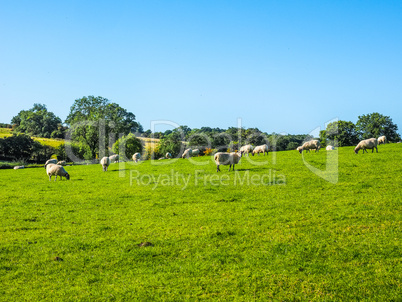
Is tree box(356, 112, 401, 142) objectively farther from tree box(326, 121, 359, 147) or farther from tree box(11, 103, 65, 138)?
tree box(11, 103, 65, 138)

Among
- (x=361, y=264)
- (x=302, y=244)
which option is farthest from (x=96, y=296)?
(x=361, y=264)

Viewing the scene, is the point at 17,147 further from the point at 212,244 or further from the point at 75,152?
the point at 212,244

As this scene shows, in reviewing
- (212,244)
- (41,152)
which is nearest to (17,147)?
(41,152)

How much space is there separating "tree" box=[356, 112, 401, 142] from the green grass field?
80.9 m

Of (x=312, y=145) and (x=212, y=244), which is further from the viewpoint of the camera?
(x=312, y=145)

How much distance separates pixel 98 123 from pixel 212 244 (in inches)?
2921

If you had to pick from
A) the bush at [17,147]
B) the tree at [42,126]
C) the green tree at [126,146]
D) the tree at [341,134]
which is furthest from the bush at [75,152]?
the tree at [341,134]

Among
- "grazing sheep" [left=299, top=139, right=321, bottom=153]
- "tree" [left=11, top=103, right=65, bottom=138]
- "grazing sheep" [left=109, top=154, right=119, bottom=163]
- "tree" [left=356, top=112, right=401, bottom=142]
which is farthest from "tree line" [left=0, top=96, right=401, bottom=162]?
"tree" [left=11, top=103, right=65, bottom=138]

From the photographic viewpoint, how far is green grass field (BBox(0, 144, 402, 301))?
26.5ft

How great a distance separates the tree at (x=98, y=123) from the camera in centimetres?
7781

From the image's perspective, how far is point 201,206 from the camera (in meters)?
16.8

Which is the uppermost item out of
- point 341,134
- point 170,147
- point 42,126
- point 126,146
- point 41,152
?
point 42,126

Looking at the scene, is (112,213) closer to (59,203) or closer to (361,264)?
(59,203)

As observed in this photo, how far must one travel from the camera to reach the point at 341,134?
8788 cm
